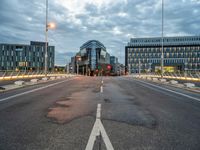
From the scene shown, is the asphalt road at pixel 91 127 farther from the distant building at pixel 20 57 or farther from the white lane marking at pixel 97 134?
the distant building at pixel 20 57

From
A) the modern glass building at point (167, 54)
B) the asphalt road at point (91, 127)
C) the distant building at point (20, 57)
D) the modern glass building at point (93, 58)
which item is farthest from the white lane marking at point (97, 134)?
the modern glass building at point (167, 54)

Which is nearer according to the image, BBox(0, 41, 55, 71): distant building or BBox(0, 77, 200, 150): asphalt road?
BBox(0, 77, 200, 150): asphalt road

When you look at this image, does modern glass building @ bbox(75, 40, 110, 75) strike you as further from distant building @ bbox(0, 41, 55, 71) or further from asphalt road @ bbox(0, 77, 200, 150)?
asphalt road @ bbox(0, 77, 200, 150)

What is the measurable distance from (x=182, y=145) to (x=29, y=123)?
378cm

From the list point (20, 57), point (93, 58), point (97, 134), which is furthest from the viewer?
point (93, 58)

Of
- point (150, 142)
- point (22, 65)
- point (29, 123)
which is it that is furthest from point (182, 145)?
point (22, 65)

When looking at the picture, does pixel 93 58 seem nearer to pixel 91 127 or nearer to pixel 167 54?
pixel 167 54

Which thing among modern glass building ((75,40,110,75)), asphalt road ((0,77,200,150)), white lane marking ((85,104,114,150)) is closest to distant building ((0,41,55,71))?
modern glass building ((75,40,110,75))

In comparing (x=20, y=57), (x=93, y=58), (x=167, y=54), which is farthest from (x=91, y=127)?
(x=167, y=54)

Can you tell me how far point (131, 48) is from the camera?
149 m

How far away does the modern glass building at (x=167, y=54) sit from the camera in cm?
13662

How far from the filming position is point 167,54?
142 metres

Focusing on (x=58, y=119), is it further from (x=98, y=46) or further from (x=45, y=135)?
(x=98, y=46)

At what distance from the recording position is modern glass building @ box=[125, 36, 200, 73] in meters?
137
